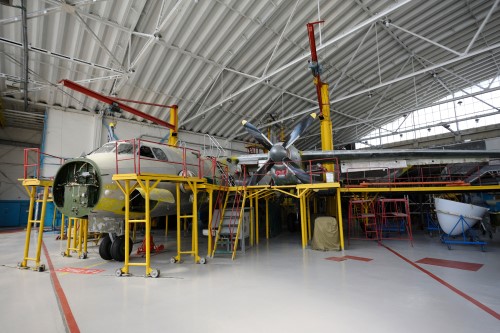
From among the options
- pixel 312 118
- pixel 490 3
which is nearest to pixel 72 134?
pixel 312 118

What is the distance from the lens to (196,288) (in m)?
6.59

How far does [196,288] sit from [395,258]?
725 centimetres

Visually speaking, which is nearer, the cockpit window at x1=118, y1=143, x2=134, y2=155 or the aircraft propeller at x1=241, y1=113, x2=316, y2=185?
the cockpit window at x1=118, y1=143, x2=134, y2=155

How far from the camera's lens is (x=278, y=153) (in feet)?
43.1

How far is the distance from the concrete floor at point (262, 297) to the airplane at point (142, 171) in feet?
5.67

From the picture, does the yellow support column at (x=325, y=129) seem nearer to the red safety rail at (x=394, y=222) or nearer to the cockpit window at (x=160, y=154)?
the red safety rail at (x=394, y=222)

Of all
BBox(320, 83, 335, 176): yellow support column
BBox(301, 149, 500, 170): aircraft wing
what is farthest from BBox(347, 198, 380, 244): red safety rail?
BBox(320, 83, 335, 176): yellow support column

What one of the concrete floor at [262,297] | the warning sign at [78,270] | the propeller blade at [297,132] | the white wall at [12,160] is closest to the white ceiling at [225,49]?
the white wall at [12,160]

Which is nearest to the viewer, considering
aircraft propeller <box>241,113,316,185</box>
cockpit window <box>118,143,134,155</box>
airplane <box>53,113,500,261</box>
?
airplane <box>53,113,500,261</box>

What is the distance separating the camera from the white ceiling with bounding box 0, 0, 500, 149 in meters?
14.1

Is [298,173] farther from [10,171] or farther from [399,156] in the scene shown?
[10,171]

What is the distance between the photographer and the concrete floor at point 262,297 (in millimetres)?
4562

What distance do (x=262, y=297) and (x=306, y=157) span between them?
982cm

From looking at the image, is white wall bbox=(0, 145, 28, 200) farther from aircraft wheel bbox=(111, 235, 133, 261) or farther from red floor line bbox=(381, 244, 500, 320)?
red floor line bbox=(381, 244, 500, 320)
